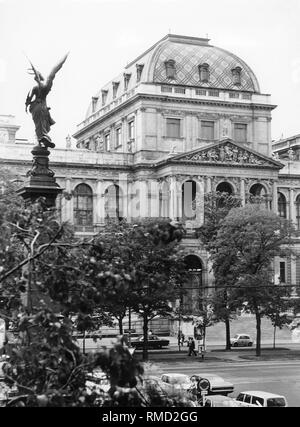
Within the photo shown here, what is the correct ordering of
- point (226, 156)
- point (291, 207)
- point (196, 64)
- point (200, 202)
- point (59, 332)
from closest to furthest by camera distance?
point (59, 332)
point (200, 202)
point (226, 156)
point (196, 64)
point (291, 207)

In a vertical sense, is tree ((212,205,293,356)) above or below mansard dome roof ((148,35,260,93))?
below

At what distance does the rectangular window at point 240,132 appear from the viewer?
92.3 metres

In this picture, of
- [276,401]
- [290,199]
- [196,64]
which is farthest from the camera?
[290,199]

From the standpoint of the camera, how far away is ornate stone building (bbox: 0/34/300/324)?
273 feet

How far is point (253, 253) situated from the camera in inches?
2425

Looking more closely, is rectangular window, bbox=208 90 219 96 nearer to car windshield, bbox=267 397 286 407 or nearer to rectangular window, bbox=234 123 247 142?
rectangular window, bbox=234 123 247 142

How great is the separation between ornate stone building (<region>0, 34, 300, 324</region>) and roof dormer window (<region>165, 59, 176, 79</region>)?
102 millimetres

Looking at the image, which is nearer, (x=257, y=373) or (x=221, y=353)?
(x=257, y=373)

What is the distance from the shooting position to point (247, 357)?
189 ft

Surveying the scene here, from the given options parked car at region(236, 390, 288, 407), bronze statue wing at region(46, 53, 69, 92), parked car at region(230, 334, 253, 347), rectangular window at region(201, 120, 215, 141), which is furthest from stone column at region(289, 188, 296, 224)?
bronze statue wing at region(46, 53, 69, 92)

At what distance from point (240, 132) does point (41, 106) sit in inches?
2634

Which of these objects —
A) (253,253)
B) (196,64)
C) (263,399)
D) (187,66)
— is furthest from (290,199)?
(263,399)

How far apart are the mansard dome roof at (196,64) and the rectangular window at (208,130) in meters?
3.88

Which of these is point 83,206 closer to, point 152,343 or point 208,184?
point 208,184
